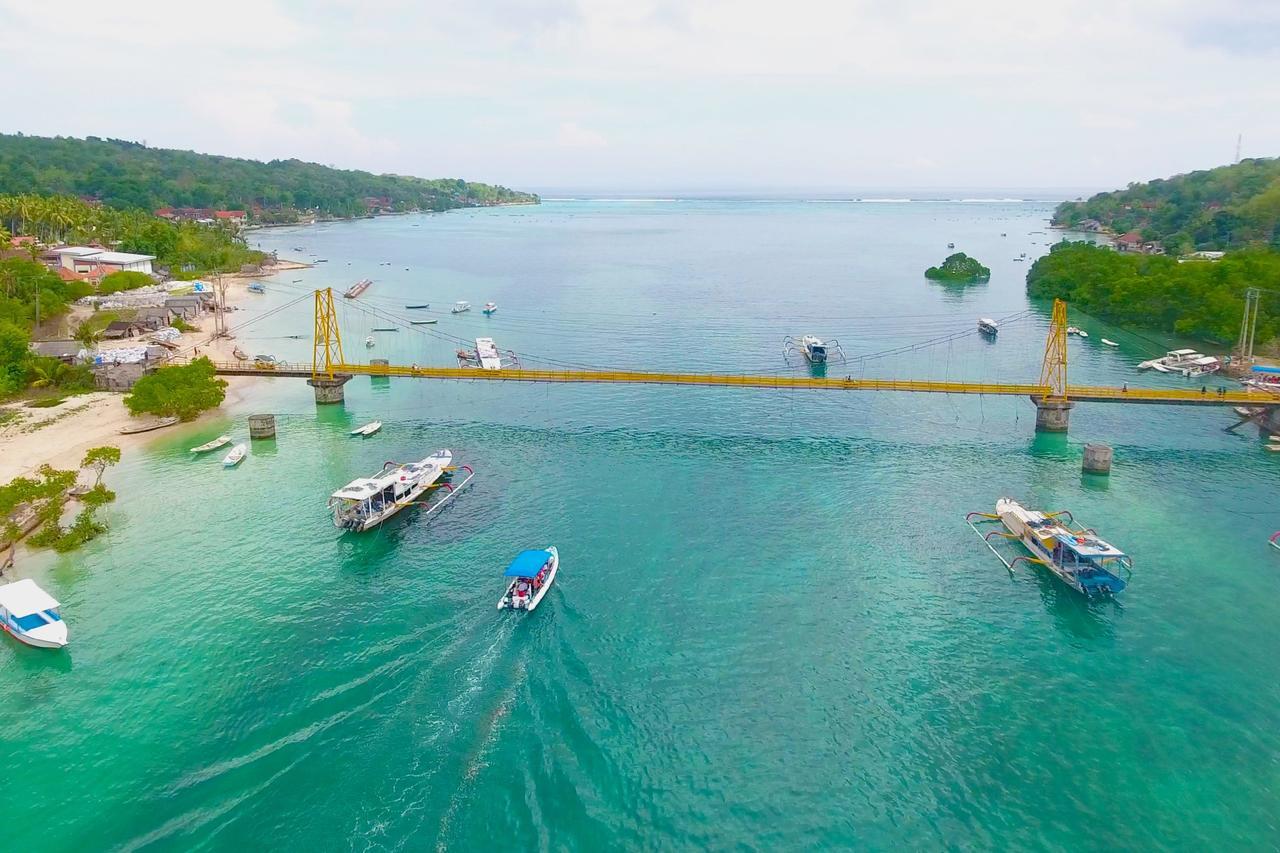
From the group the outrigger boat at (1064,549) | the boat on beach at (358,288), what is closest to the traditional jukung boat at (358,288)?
the boat on beach at (358,288)

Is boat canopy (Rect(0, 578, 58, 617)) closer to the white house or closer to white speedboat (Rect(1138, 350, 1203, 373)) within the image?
the white house

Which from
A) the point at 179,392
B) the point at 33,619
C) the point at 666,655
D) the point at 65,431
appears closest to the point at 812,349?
the point at 666,655

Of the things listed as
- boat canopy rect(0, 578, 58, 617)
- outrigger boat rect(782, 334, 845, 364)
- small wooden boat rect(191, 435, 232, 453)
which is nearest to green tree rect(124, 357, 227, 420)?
small wooden boat rect(191, 435, 232, 453)

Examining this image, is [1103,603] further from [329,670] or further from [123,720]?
[123,720]

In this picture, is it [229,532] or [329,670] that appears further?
[229,532]

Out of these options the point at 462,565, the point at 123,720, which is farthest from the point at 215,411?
the point at 123,720
